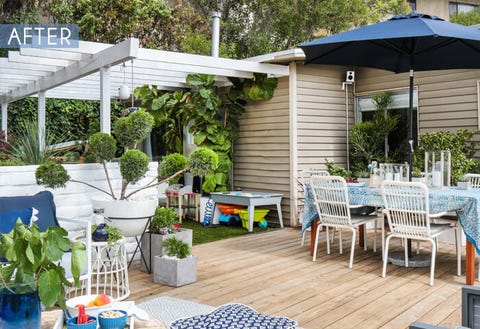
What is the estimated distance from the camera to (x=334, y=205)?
496 centimetres

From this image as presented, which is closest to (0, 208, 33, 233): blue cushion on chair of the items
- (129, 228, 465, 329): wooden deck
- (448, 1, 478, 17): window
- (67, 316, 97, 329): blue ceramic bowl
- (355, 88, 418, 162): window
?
(129, 228, 465, 329): wooden deck

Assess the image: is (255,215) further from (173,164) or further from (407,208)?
(407,208)

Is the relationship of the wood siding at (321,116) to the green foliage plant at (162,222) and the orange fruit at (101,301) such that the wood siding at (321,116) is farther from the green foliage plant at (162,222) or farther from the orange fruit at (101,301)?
the orange fruit at (101,301)

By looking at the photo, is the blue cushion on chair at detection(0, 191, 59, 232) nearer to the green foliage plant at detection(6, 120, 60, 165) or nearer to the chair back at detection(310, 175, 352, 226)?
the green foliage plant at detection(6, 120, 60, 165)

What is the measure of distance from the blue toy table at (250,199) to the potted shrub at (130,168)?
2465 mm

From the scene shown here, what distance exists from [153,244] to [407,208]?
247 cm

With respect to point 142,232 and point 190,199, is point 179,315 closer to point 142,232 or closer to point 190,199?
point 142,232

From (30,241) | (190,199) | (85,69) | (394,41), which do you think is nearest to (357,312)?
(30,241)

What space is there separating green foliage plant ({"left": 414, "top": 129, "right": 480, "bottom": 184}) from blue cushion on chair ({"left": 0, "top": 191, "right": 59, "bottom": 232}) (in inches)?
195

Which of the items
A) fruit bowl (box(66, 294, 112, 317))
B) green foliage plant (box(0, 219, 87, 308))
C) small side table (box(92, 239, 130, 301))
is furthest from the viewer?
small side table (box(92, 239, 130, 301))

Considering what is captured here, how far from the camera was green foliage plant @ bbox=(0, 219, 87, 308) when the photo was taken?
1447 mm

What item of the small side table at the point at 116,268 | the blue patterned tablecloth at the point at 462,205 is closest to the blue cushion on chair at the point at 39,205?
the small side table at the point at 116,268

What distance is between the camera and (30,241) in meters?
1.47

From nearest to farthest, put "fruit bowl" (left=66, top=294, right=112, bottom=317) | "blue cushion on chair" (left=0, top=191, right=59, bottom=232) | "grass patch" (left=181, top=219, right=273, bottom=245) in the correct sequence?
"fruit bowl" (left=66, top=294, right=112, bottom=317) < "blue cushion on chair" (left=0, top=191, right=59, bottom=232) < "grass patch" (left=181, top=219, right=273, bottom=245)
